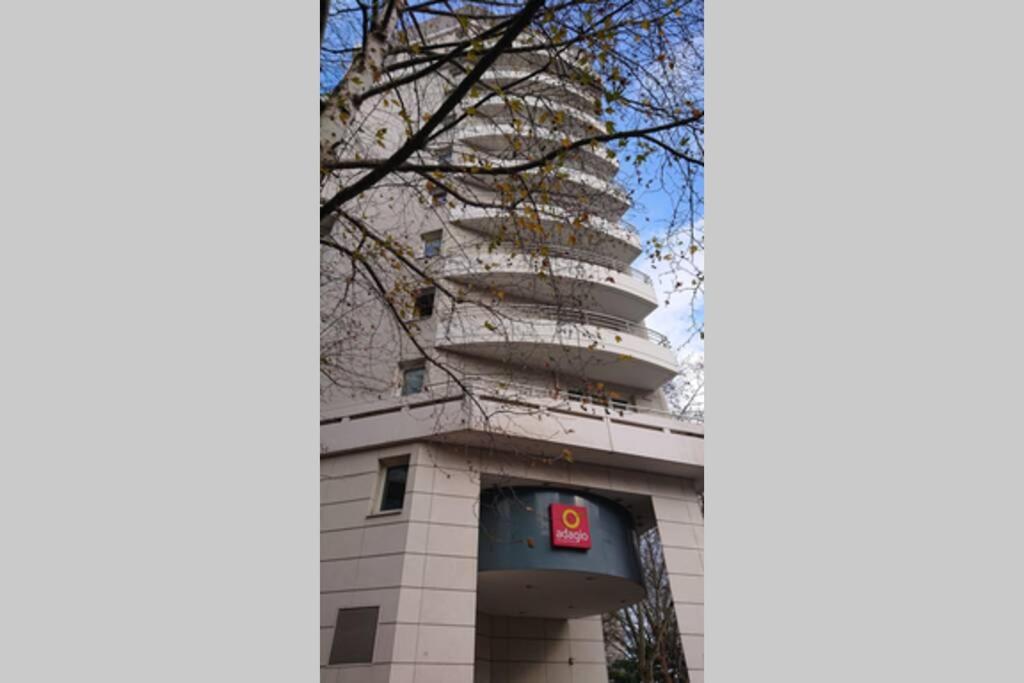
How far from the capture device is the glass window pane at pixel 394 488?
7.25 meters

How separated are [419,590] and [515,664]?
10.8 feet

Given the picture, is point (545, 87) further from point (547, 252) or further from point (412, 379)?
point (412, 379)

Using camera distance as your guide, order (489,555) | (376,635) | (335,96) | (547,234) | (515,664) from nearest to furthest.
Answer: (335,96)
(547,234)
(376,635)
(489,555)
(515,664)

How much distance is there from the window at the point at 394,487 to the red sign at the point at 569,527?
192 centimetres

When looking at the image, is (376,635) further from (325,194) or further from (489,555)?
(325,194)

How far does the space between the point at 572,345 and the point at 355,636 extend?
186 inches

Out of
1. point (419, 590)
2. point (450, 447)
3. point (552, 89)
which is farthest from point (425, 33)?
point (419, 590)

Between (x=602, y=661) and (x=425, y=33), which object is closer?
(x=425, y=33)

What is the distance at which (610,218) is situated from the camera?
4.25 meters

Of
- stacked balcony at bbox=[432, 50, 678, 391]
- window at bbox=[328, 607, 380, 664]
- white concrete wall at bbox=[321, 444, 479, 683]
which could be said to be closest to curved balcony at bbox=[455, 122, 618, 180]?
stacked balcony at bbox=[432, 50, 678, 391]

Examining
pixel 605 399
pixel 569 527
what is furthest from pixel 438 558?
pixel 605 399

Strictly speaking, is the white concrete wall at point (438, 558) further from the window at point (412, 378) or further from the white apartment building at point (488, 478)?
the window at point (412, 378)

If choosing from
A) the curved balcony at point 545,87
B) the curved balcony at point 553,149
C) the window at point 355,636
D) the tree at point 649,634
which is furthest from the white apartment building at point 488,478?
the curved balcony at point 545,87

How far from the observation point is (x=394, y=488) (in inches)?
290
